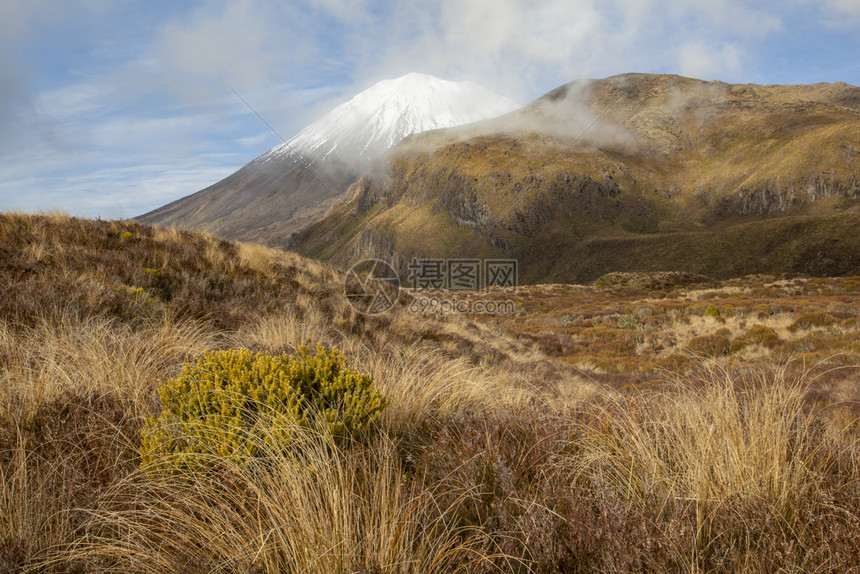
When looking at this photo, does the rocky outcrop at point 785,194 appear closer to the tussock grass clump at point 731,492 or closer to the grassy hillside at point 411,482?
the grassy hillside at point 411,482

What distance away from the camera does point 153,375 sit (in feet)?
11.9

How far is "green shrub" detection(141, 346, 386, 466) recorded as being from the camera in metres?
2.35

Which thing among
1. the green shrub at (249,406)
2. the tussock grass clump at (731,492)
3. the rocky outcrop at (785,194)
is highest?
the rocky outcrop at (785,194)

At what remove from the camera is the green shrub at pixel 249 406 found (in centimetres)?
235

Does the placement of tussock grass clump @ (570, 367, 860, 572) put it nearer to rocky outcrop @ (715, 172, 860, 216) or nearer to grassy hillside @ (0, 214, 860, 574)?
grassy hillside @ (0, 214, 860, 574)

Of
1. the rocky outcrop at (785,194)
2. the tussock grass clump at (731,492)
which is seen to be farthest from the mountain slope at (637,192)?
the tussock grass clump at (731,492)

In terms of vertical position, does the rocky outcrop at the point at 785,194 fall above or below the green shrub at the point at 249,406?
above

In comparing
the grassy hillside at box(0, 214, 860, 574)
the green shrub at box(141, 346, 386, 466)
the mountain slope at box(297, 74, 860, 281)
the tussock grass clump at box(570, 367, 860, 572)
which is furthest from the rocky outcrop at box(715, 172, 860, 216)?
the green shrub at box(141, 346, 386, 466)

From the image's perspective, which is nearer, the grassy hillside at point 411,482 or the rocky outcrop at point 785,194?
the grassy hillside at point 411,482

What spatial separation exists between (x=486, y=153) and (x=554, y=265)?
67.9m

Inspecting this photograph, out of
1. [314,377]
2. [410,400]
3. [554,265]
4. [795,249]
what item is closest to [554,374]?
[410,400]

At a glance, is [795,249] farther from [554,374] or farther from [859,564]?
[859,564]

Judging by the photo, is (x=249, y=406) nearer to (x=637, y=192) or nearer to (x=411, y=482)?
(x=411, y=482)

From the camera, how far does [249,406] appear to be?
2.84 meters
